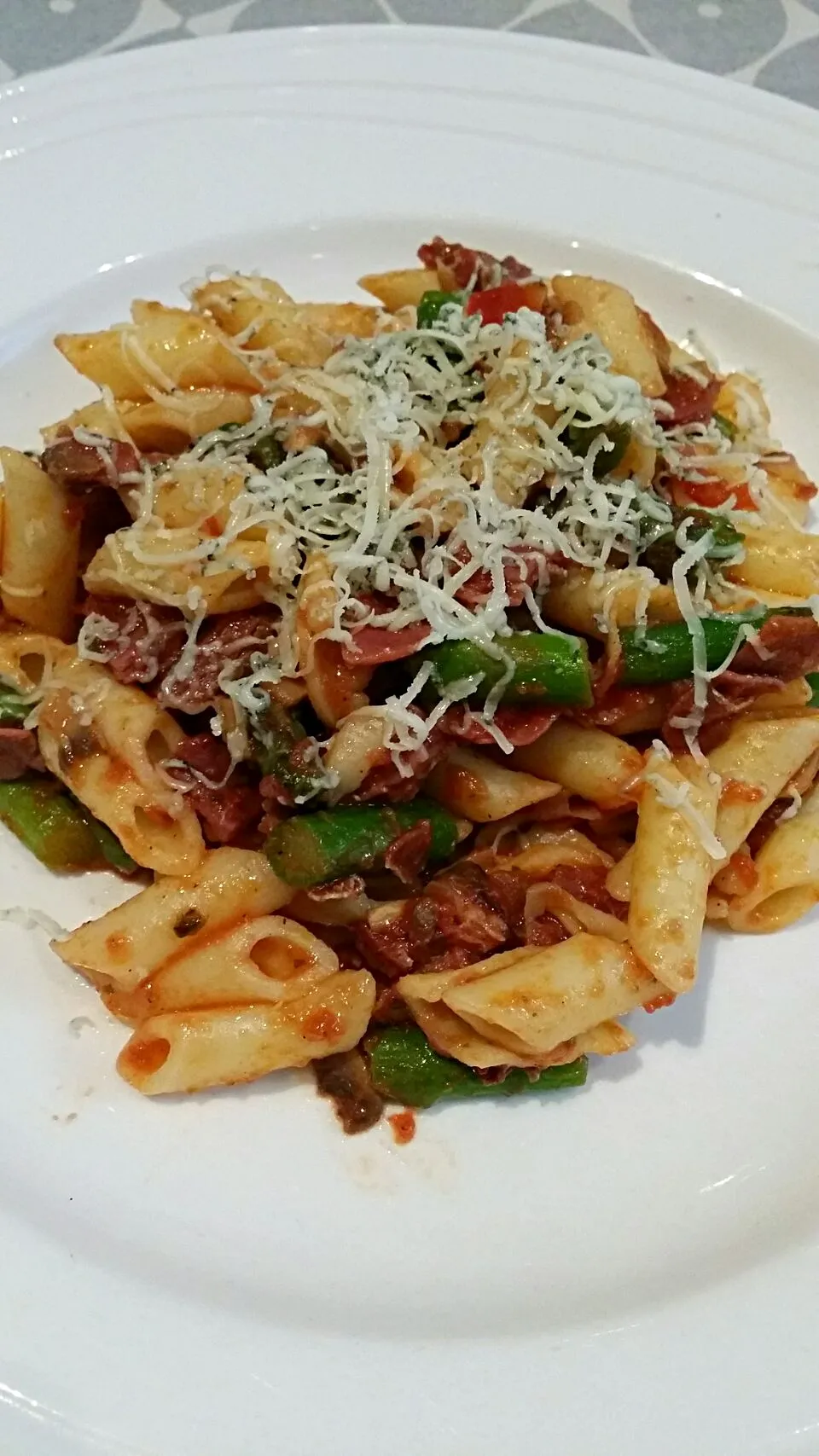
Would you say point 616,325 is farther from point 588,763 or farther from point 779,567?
point 588,763

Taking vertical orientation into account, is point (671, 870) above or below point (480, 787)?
below

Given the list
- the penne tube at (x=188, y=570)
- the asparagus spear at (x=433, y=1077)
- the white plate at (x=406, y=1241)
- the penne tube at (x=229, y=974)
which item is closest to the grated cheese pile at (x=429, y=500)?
the penne tube at (x=188, y=570)

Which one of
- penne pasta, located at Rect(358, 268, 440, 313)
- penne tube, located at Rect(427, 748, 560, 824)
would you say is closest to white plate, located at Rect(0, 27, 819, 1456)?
penne tube, located at Rect(427, 748, 560, 824)

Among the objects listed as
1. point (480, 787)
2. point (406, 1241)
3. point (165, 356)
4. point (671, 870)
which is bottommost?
point (406, 1241)

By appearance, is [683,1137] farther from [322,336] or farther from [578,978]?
[322,336]

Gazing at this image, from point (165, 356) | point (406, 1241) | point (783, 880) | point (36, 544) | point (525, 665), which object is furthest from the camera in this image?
point (165, 356)

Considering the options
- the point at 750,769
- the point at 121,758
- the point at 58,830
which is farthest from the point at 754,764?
the point at 58,830

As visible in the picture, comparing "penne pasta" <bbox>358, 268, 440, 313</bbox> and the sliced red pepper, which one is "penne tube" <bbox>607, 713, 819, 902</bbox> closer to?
the sliced red pepper

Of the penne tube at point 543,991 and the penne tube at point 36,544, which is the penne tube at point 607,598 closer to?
the penne tube at point 543,991
